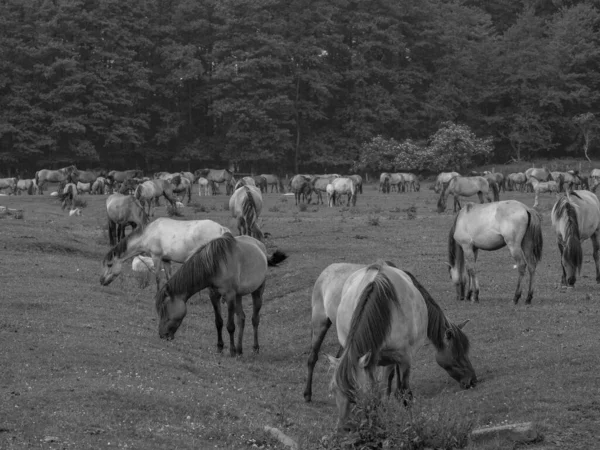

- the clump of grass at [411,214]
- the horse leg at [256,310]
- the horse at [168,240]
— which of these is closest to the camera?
the horse leg at [256,310]

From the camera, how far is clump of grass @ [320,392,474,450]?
8922 mm

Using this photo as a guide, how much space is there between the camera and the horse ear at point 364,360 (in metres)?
9.24

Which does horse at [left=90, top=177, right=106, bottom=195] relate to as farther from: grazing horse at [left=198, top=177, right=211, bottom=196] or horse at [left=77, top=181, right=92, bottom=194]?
grazing horse at [left=198, top=177, right=211, bottom=196]

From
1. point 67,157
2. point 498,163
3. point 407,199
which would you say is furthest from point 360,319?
point 498,163

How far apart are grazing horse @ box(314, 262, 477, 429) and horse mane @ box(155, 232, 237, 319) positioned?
9.62ft

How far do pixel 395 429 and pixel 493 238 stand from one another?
355 inches

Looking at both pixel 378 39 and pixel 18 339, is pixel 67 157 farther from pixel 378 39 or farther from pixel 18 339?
pixel 18 339

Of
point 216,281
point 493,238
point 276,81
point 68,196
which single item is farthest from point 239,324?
point 276,81

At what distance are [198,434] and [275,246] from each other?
17398 mm

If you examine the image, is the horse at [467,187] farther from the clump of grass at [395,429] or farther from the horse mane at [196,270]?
the clump of grass at [395,429]


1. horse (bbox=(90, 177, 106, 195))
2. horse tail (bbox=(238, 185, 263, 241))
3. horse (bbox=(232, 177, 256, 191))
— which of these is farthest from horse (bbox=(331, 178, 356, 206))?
horse tail (bbox=(238, 185, 263, 241))

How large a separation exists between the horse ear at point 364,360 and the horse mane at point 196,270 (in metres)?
5.58

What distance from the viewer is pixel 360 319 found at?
32.0 feet

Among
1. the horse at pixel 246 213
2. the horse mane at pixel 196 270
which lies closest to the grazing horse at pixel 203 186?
the horse at pixel 246 213
